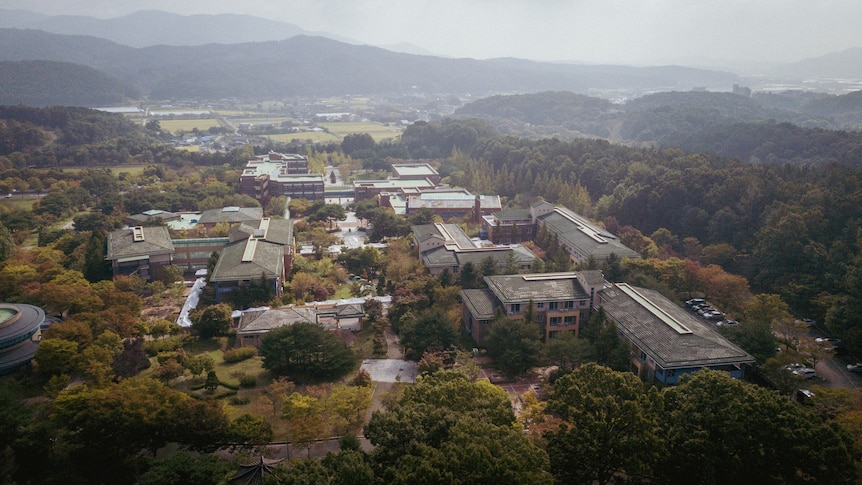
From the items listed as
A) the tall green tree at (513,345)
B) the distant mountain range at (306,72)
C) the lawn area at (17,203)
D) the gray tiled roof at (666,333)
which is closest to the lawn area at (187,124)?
the distant mountain range at (306,72)

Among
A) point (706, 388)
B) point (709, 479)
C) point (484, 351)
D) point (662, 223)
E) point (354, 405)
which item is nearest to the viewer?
point (709, 479)

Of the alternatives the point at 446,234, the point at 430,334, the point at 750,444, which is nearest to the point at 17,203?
the point at 446,234

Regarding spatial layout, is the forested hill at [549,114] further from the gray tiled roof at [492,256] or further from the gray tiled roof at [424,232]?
the gray tiled roof at [492,256]

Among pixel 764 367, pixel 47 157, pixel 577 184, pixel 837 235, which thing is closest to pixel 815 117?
pixel 577 184

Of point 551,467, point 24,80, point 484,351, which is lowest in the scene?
point 484,351

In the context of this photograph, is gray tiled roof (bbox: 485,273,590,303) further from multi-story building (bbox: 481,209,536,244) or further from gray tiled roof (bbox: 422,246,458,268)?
multi-story building (bbox: 481,209,536,244)

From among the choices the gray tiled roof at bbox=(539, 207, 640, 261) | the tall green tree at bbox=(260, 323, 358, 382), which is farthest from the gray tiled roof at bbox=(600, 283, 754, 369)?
the tall green tree at bbox=(260, 323, 358, 382)

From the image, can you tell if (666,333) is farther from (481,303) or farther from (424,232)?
(424,232)

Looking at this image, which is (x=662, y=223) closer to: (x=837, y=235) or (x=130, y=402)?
(x=837, y=235)
